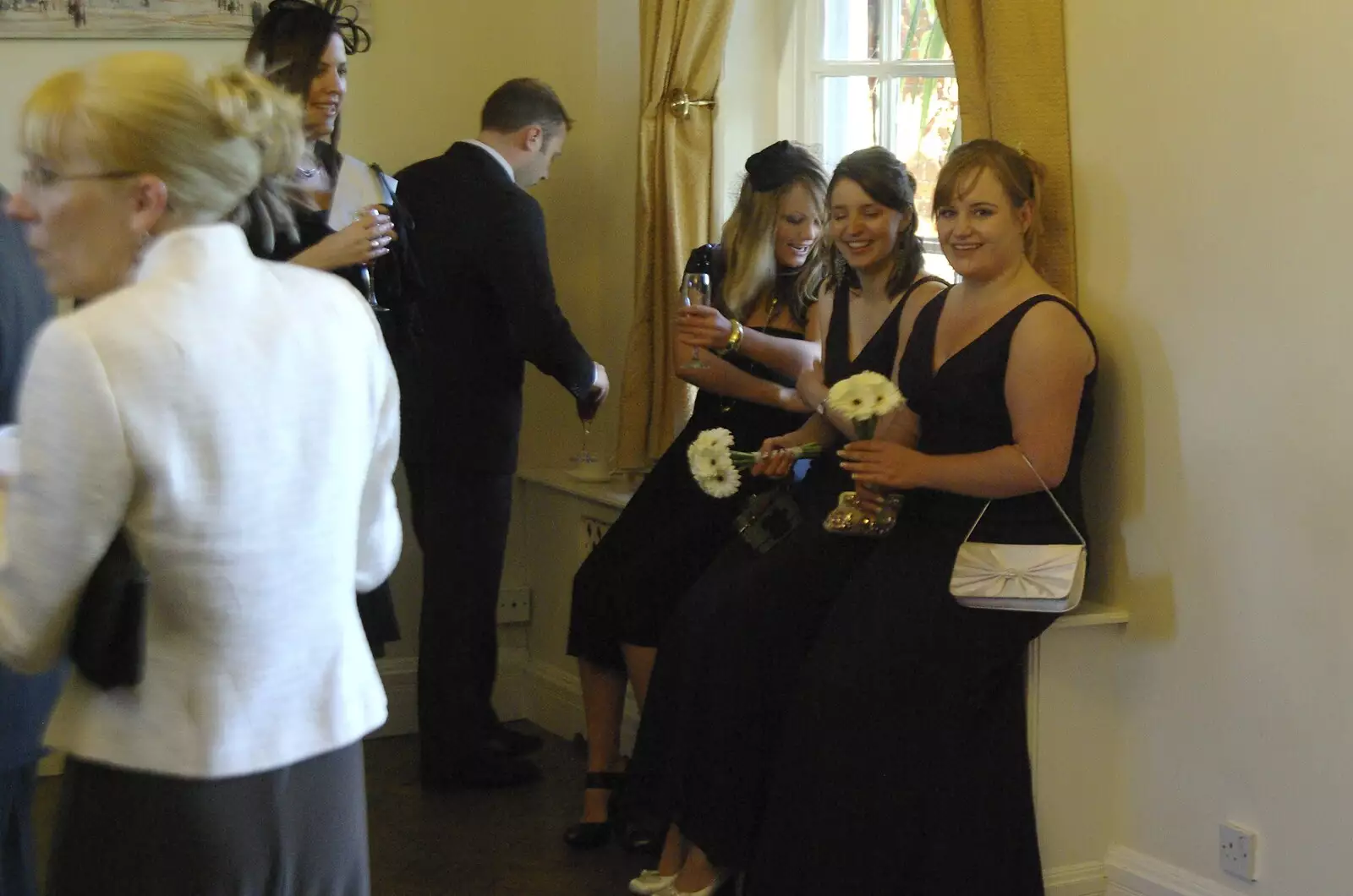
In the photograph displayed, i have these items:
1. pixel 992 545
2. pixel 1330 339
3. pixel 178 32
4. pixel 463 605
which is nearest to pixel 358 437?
pixel 992 545

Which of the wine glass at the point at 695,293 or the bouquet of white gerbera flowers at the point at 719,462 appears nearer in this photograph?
the bouquet of white gerbera flowers at the point at 719,462

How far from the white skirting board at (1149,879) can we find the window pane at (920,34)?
197cm

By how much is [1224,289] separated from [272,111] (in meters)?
1.73

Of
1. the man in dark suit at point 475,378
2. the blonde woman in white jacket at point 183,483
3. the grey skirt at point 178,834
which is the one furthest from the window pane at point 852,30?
the grey skirt at point 178,834

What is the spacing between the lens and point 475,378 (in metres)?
3.52

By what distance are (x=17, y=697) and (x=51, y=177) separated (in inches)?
30.3

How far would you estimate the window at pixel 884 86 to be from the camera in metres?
3.61

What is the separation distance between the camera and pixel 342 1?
12.9 ft

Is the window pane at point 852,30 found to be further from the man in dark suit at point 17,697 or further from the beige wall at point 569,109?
the man in dark suit at point 17,697

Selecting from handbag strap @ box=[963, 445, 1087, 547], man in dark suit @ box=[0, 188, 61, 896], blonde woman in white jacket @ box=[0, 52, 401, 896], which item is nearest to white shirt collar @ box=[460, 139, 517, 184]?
handbag strap @ box=[963, 445, 1087, 547]

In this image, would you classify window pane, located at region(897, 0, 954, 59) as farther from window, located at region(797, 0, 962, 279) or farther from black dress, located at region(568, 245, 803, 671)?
black dress, located at region(568, 245, 803, 671)

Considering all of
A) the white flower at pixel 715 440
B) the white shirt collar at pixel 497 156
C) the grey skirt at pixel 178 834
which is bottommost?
the grey skirt at pixel 178 834

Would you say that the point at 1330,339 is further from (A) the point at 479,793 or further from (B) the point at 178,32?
(B) the point at 178,32

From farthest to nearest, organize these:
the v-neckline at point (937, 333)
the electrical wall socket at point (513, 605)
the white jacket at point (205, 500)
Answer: the electrical wall socket at point (513, 605) < the v-neckline at point (937, 333) < the white jacket at point (205, 500)
